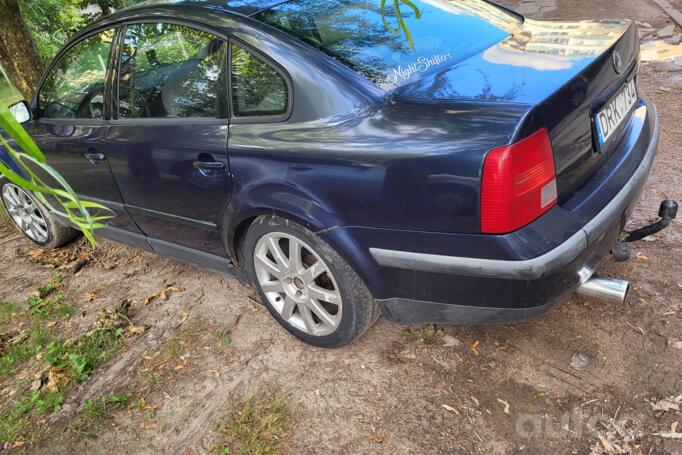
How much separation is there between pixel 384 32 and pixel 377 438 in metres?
1.72

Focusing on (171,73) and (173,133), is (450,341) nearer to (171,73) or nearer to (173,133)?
(173,133)

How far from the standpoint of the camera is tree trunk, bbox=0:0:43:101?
5000mm

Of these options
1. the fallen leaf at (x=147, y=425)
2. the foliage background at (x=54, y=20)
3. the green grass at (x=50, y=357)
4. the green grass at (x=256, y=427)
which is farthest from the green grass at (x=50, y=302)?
the foliage background at (x=54, y=20)

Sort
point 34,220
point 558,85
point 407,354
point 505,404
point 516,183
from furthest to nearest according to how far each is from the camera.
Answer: point 34,220 → point 407,354 → point 505,404 → point 558,85 → point 516,183

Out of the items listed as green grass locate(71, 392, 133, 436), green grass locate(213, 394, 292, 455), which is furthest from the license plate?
green grass locate(71, 392, 133, 436)

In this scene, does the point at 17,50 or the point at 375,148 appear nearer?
the point at 375,148

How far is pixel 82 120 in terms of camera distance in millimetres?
3133

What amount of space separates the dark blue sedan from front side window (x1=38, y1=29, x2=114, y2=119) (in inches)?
1.7

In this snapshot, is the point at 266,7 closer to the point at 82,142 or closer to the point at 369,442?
the point at 82,142

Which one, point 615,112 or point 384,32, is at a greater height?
point 384,32

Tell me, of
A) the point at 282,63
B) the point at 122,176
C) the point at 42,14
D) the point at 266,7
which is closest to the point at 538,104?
the point at 282,63

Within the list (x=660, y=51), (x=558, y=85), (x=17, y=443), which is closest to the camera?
(x=558, y=85)

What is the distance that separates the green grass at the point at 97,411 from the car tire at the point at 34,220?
1.84 meters

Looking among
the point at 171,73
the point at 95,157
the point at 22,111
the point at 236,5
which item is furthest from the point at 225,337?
the point at 22,111
